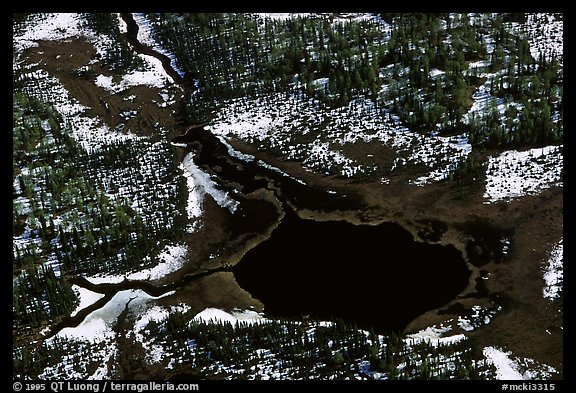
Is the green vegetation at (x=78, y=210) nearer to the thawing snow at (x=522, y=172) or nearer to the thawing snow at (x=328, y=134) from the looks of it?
the thawing snow at (x=328, y=134)

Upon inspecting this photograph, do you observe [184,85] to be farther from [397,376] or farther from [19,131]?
[397,376]

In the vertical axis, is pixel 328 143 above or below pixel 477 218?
above

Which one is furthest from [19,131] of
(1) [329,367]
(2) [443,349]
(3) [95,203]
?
(2) [443,349]

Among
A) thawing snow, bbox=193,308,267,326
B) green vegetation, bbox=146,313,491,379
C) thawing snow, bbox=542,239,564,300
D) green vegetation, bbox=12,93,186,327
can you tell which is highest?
green vegetation, bbox=12,93,186,327

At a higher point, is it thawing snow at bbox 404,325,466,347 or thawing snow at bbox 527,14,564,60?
A: thawing snow at bbox 527,14,564,60

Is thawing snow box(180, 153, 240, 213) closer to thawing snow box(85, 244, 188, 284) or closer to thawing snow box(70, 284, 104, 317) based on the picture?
thawing snow box(85, 244, 188, 284)

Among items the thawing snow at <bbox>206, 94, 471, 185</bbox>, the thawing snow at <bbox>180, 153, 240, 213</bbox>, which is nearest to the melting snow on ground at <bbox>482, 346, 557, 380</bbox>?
the thawing snow at <bbox>206, 94, 471, 185</bbox>

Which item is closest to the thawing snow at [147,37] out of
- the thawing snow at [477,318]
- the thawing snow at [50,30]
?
the thawing snow at [50,30]
